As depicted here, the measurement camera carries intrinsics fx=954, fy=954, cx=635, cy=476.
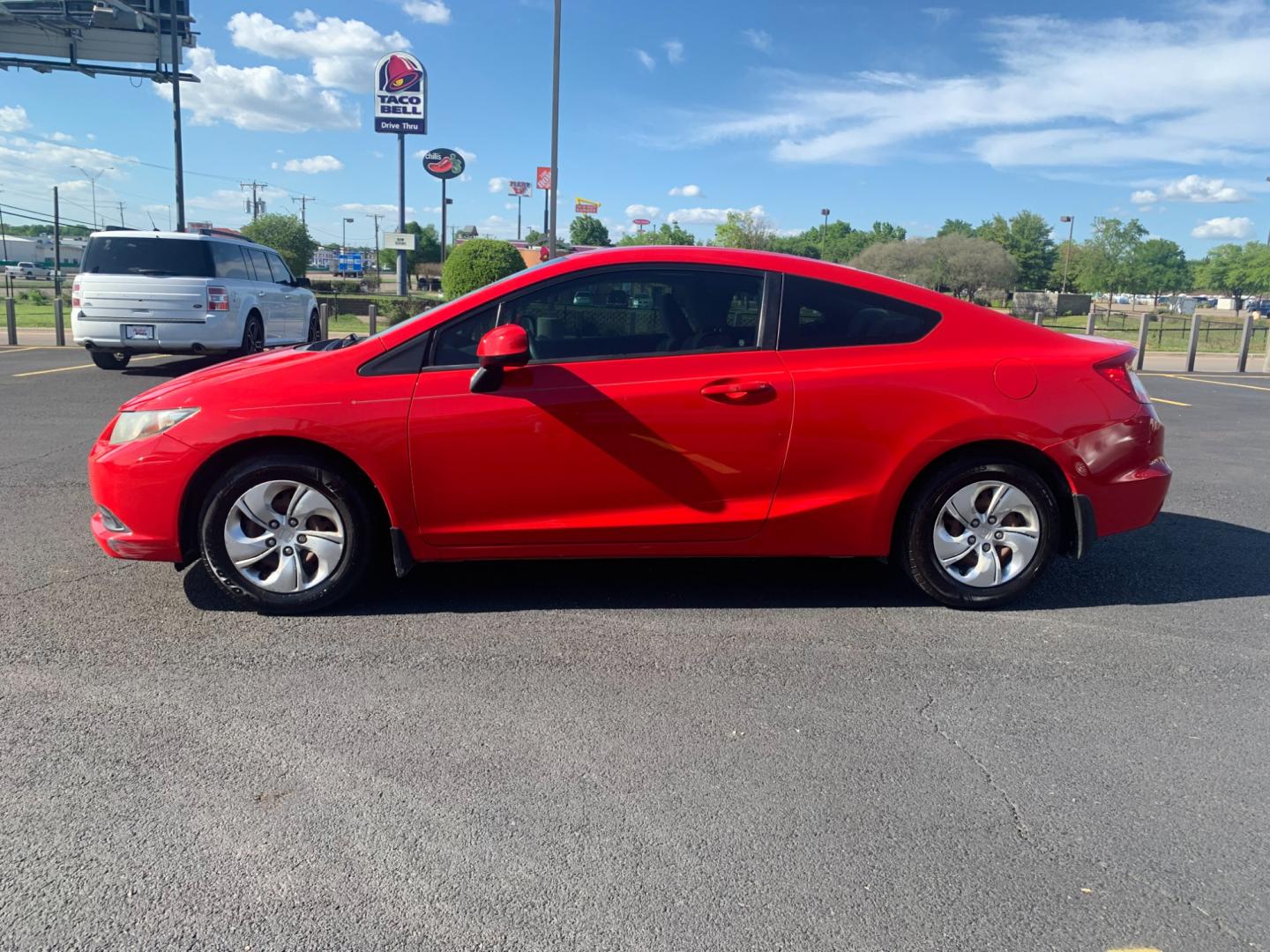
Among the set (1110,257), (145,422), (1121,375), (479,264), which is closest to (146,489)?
(145,422)

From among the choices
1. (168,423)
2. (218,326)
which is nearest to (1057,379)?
(168,423)

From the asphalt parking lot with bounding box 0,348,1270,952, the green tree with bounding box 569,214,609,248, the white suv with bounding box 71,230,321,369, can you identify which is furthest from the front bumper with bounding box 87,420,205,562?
the green tree with bounding box 569,214,609,248

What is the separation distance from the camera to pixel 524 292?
4.23 metres

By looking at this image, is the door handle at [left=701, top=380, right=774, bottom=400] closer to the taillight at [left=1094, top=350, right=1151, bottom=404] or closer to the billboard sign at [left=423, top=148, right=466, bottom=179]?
the taillight at [left=1094, top=350, right=1151, bottom=404]

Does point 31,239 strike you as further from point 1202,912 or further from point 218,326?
point 1202,912

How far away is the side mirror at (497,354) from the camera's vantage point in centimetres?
389

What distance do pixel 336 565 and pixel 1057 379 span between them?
10.9ft

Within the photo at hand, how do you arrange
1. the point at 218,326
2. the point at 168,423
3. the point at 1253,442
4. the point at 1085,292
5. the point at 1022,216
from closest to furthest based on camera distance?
1. the point at 168,423
2. the point at 1253,442
3. the point at 218,326
4. the point at 1085,292
5. the point at 1022,216

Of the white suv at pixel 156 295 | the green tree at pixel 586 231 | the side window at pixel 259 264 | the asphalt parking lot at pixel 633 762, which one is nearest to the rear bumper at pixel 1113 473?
the asphalt parking lot at pixel 633 762

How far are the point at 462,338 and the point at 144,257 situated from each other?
1014 cm

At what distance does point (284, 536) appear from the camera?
4148mm

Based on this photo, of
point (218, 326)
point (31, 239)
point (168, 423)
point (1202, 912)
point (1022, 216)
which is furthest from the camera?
point (31, 239)

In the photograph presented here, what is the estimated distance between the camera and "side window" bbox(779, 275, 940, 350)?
4293 mm

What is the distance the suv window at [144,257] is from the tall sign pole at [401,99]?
1217 inches
